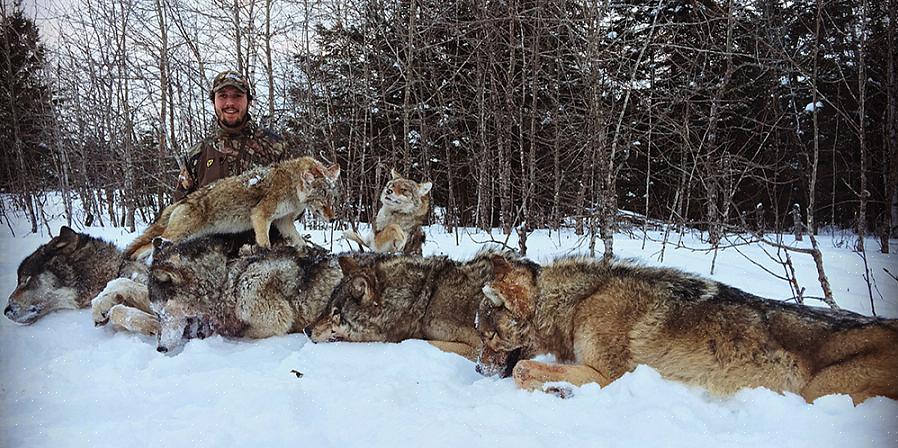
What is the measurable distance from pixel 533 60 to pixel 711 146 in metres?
4.20

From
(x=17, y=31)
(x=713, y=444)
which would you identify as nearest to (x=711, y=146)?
(x=713, y=444)

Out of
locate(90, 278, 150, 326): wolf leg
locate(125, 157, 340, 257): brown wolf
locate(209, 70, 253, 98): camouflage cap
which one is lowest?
locate(90, 278, 150, 326): wolf leg

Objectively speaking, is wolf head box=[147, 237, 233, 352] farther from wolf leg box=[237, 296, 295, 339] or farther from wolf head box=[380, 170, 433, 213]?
wolf head box=[380, 170, 433, 213]

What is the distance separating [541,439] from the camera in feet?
7.33

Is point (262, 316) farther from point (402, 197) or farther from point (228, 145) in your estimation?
point (228, 145)

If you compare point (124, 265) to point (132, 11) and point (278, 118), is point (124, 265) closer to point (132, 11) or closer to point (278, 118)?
point (278, 118)

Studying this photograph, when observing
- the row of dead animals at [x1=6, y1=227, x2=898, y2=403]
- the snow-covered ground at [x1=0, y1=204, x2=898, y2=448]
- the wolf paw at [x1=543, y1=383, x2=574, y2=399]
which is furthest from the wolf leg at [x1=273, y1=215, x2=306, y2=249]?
the wolf paw at [x1=543, y1=383, x2=574, y2=399]

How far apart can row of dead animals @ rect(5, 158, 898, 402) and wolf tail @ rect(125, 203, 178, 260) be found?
0.02 m

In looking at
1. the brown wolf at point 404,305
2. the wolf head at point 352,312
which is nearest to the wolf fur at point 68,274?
the wolf head at point 352,312

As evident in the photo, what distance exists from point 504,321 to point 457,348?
56 centimetres

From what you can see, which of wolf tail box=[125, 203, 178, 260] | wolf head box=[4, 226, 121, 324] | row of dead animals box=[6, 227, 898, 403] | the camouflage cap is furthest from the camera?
the camouflage cap

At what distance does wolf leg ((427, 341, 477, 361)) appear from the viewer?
3.64 meters

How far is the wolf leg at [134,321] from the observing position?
154 inches

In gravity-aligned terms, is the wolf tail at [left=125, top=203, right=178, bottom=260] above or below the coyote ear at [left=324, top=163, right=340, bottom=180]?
below
